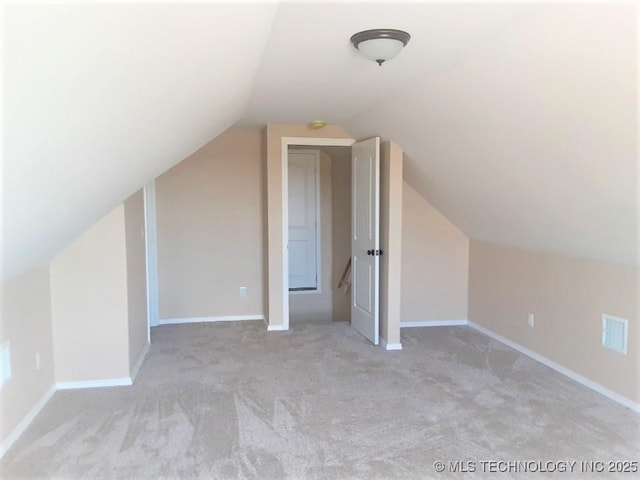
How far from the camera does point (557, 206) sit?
318 centimetres

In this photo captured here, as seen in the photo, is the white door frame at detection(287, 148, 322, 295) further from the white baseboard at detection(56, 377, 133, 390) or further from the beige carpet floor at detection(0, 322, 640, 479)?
the white baseboard at detection(56, 377, 133, 390)

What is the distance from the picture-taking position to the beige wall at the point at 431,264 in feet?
16.8

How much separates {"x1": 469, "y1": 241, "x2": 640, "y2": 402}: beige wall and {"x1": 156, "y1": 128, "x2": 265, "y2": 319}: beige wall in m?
2.50

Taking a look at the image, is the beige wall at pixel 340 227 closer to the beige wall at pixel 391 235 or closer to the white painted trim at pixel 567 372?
the beige wall at pixel 391 235

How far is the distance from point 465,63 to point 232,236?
3.41 metres

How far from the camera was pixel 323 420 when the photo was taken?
2943mm

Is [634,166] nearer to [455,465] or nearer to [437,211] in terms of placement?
[455,465]

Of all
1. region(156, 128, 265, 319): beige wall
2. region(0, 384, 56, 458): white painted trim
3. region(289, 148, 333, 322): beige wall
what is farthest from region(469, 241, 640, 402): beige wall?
region(0, 384, 56, 458): white painted trim

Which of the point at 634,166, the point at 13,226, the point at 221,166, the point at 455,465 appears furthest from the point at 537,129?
the point at 221,166

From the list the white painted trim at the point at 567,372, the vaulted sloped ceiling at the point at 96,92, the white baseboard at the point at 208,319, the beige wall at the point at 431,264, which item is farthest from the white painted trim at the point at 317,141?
the white painted trim at the point at 567,372

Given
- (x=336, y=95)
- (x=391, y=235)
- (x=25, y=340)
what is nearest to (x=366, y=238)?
(x=391, y=235)

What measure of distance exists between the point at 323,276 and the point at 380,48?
15.3ft

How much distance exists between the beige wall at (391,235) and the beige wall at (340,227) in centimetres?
209

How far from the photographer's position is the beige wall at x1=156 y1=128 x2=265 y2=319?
5188mm
